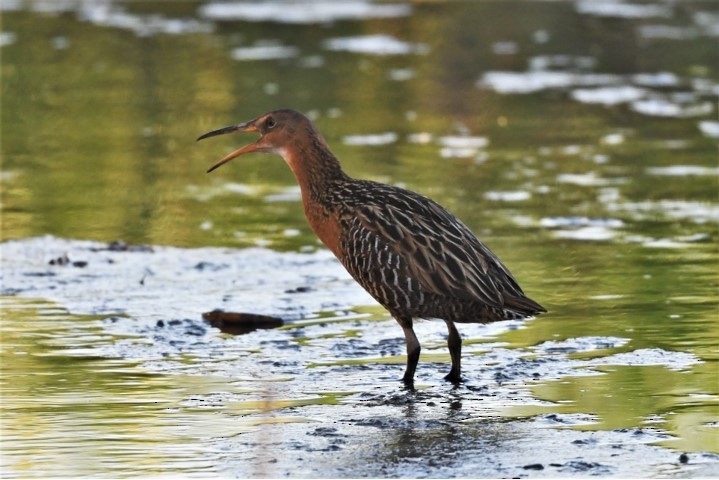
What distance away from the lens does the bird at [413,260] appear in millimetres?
8789

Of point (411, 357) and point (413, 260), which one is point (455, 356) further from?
point (413, 260)

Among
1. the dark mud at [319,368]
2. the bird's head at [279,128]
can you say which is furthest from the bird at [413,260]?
the bird's head at [279,128]

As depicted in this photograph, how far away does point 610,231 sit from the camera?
13.0 metres

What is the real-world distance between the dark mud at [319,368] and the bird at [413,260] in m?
0.36

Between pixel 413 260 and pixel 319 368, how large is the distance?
83 cm

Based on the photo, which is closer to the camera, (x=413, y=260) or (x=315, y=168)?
(x=413, y=260)

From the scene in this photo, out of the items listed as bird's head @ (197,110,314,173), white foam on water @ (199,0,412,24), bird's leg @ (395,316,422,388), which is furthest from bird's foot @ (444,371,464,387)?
white foam on water @ (199,0,412,24)

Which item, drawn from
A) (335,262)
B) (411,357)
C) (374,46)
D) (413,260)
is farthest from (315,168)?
(374,46)

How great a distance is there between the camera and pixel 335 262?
1212 cm

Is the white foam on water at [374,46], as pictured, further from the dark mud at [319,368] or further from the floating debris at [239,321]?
the floating debris at [239,321]

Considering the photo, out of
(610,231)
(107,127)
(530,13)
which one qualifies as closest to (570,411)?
(610,231)

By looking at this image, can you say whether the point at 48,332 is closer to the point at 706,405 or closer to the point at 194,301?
the point at 194,301

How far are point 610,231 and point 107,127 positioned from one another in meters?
7.19

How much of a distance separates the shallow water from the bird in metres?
0.36
